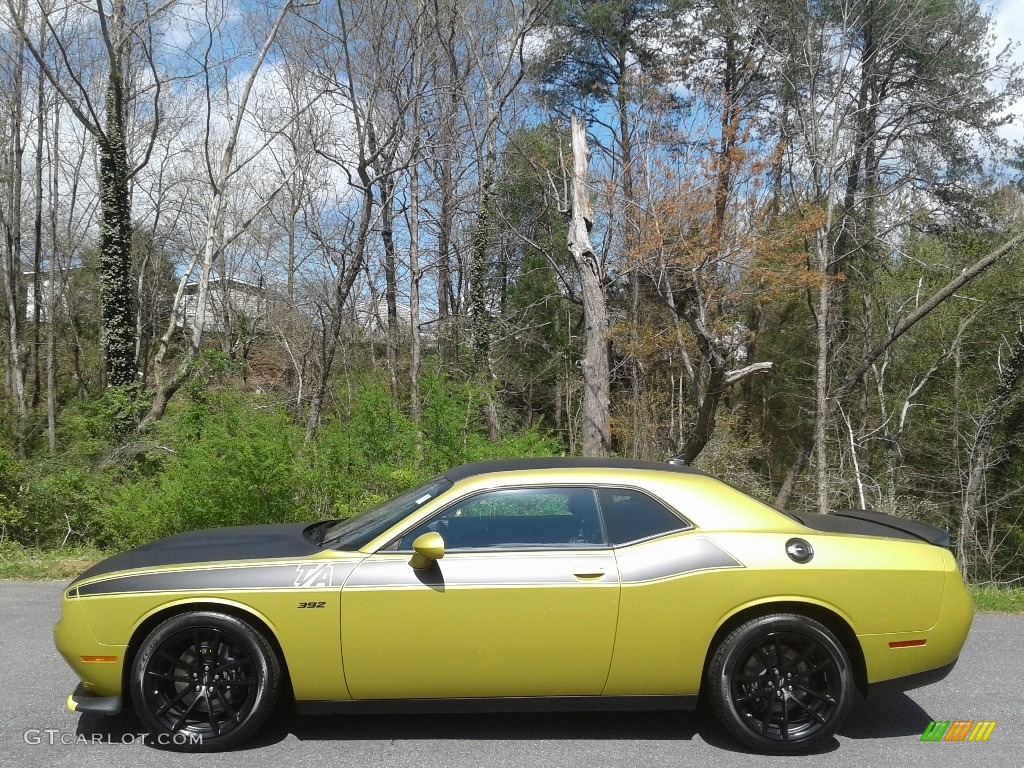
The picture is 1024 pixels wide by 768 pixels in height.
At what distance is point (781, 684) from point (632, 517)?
1.09 metres

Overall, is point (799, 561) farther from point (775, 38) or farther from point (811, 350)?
point (811, 350)

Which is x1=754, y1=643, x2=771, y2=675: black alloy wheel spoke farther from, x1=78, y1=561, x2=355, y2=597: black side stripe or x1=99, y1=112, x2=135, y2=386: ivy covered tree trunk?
x1=99, y1=112, x2=135, y2=386: ivy covered tree trunk

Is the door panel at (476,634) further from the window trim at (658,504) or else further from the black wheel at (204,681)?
the black wheel at (204,681)

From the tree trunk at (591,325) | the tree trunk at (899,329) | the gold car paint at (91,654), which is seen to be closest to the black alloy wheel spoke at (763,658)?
the gold car paint at (91,654)

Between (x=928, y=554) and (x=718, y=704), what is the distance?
1374 millimetres

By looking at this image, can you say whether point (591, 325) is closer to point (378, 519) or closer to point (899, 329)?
point (899, 329)

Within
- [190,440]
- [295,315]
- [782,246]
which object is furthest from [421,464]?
[295,315]

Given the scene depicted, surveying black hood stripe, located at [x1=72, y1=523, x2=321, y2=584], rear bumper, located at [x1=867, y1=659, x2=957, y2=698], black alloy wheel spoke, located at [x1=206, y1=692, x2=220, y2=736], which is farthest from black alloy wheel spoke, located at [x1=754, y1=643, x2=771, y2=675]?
black alloy wheel spoke, located at [x1=206, y1=692, x2=220, y2=736]

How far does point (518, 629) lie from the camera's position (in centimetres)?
385

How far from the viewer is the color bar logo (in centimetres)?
410

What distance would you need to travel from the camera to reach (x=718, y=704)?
12.8ft

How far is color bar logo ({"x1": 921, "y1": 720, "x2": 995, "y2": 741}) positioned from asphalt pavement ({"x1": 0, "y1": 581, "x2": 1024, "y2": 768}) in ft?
0.14

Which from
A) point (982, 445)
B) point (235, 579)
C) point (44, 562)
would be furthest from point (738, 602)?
point (982, 445)

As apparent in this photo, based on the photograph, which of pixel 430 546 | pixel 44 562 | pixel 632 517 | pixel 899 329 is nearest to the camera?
pixel 430 546
